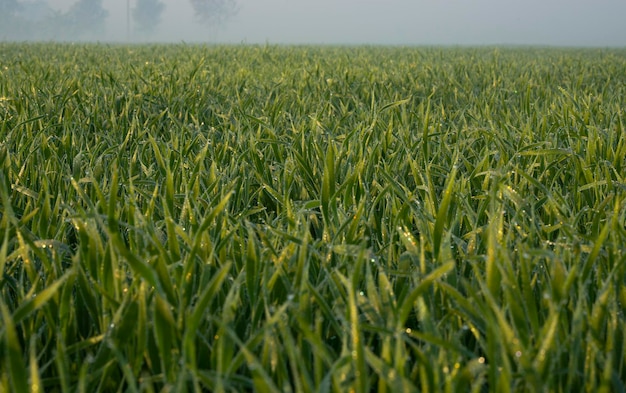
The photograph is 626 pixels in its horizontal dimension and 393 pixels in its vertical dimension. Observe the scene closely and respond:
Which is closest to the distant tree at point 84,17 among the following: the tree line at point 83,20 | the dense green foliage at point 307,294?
the tree line at point 83,20

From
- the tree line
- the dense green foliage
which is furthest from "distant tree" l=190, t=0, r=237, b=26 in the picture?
the dense green foliage

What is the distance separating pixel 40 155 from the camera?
1661 mm

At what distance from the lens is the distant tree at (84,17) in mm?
99062

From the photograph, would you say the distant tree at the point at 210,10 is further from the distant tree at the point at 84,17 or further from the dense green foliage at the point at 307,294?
the dense green foliage at the point at 307,294

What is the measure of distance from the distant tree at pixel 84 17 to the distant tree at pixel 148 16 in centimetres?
572

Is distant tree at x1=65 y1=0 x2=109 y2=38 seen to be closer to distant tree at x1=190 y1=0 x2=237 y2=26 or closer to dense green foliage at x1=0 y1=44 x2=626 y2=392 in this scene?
distant tree at x1=190 y1=0 x2=237 y2=26

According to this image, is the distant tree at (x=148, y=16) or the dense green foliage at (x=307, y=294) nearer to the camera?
the dense green foliage at (x=307, y=294)

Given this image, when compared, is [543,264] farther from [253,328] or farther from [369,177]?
[369,177]

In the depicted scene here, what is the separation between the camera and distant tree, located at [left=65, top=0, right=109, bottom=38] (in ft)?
325

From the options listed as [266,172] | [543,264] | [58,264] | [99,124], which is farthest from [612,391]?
[99,124]

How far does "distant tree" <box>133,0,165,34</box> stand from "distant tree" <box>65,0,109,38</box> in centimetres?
572

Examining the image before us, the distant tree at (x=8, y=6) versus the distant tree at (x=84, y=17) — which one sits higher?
the distant tree at (x=8, y=6)

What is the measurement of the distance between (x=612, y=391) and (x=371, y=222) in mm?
615

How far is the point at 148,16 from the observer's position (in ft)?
341
